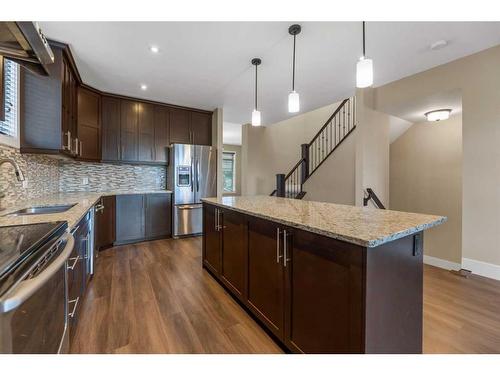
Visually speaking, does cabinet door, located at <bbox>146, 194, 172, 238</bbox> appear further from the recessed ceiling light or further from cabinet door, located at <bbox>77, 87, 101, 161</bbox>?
the recessed ceiling light

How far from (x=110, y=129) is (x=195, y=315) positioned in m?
3.46

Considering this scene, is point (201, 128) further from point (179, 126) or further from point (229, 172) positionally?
point (229, 172)

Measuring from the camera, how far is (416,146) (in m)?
4.51

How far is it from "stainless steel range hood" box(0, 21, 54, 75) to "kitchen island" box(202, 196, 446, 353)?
1.57m

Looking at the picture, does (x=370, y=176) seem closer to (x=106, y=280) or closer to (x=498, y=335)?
(x=498, y=335)

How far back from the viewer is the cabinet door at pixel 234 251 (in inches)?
76.9

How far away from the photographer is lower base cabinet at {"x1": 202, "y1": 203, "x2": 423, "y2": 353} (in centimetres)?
104

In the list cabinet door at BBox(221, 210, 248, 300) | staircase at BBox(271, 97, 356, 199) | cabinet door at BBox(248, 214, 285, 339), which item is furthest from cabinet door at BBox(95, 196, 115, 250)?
staircase at BBox(271, 97, 356, 199)

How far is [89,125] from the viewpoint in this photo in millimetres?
3617

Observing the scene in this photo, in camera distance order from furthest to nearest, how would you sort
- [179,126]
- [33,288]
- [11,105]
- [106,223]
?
[179,126] → [106,223] → [11,105] → [33,288]

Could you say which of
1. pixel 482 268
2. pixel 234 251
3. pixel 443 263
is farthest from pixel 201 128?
pixel 443 263

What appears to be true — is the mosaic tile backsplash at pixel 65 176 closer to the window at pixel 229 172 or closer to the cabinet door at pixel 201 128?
the cabinet door at pixel 201 128

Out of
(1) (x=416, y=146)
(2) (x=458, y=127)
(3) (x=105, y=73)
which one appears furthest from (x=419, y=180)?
(3) (x=105, y=73)
